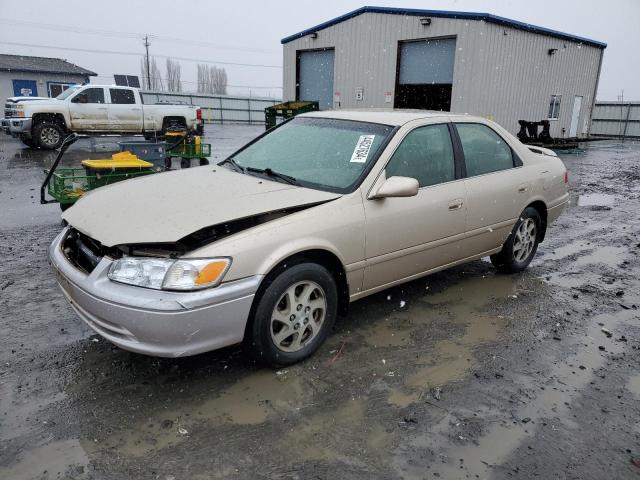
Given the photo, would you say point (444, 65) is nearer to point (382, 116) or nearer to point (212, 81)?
point (382, 116)

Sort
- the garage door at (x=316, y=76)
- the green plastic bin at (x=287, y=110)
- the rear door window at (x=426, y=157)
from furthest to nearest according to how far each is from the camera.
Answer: the garage door at (x=316, y=76) → the green plastic bin at (x=287, y=110) → the rear door window at (x=426, y=157)

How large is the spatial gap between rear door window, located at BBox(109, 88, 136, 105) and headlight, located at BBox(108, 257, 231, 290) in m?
15.3

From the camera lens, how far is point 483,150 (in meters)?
4.43

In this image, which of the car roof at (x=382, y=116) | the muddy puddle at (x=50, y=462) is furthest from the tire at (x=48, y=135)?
the muddy puddle at (x=50, y=462)

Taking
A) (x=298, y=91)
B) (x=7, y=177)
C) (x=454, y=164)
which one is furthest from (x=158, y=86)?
(x=454, y=164)

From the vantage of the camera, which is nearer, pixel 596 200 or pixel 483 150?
pixel 483 150

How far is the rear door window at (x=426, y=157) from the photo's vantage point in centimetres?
367

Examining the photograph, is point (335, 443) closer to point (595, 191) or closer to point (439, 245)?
point (439, 245)

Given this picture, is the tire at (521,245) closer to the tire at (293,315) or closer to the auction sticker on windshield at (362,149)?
the auction sticker on windshield at (362,149)

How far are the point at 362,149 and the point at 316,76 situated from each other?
771 inches

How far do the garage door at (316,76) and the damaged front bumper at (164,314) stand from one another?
19.7 m

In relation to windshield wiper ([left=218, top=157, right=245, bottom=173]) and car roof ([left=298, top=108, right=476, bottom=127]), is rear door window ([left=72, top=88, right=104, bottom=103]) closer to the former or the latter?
windshield wiper ([left=218, top=157, right=245, bottom=173])

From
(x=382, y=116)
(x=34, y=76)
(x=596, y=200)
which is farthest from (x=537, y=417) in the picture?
(x=34, y=76)

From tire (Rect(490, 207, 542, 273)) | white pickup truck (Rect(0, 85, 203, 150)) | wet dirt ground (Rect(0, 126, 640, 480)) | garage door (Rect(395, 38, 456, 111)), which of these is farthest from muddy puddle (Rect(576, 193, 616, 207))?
white pickup truck (Rect(0, 85, 203, 150))
